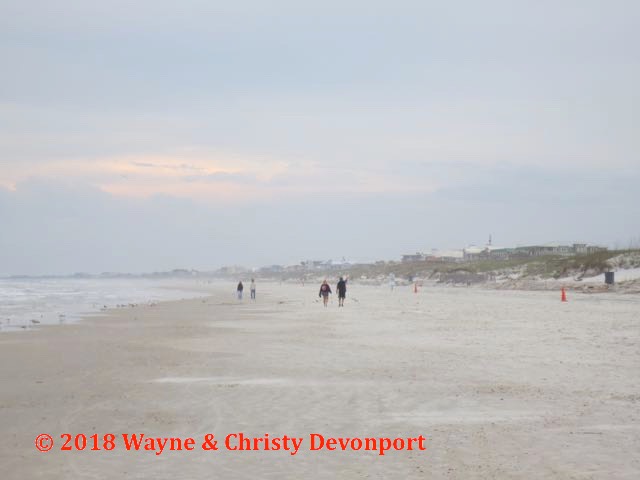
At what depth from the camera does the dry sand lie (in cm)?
682

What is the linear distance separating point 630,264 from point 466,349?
4366 centimetres

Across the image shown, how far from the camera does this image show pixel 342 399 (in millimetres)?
10164

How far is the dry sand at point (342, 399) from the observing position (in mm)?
6820

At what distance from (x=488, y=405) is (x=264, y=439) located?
3.70m

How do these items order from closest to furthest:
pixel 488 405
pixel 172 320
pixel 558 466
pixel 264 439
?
pixel 558 466 < pixel 264 439 < pixel 488 405 < pixel 172 320

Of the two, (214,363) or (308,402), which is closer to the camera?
(308,402)

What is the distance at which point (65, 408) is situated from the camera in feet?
32.2

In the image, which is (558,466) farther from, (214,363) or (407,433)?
(214,363)

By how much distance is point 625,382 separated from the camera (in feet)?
36.2

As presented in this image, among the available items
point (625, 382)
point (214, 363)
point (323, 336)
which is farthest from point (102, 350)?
point (625, 382)

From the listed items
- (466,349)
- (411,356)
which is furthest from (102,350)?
(466,349)

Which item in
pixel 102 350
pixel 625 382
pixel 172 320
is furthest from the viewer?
pixel 172 320

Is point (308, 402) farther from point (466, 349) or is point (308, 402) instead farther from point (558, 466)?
point (466, 349)

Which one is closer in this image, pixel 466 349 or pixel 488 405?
pixel 488 405
